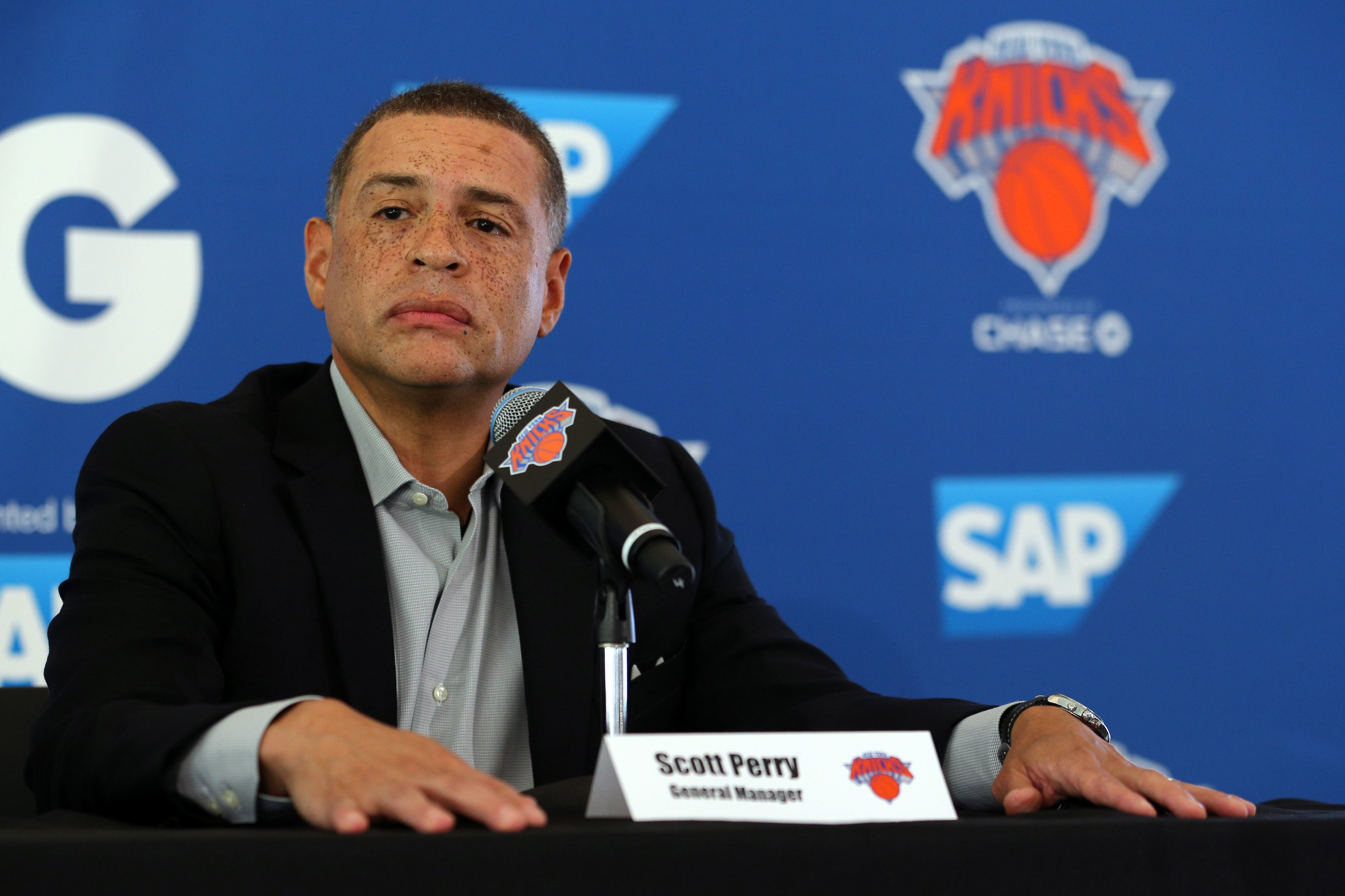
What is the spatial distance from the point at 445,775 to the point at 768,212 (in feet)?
5.92

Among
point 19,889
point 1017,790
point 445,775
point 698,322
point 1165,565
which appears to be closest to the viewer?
point 19,889

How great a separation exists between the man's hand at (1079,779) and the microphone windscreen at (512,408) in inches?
23.6

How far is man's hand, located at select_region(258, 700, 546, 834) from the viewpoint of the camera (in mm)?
668

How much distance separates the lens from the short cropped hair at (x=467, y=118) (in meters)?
1.61

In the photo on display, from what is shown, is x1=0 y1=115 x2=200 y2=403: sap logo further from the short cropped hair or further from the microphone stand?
the microphone stand

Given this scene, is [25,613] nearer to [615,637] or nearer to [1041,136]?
[615,637]

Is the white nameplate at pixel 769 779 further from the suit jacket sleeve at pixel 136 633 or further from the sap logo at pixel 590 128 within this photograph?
the sap logo at pixel 590 128

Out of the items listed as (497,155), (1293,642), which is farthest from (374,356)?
(1293,642)

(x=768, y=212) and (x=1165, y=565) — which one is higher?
(x=768, y=212)

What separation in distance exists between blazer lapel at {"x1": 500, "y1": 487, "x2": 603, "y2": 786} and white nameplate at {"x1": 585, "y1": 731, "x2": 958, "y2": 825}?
55 centimetres

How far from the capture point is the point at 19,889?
57 centimetres

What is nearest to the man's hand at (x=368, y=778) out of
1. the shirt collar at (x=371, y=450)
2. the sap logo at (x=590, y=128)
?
the shirt collar at (x=371, y=450)

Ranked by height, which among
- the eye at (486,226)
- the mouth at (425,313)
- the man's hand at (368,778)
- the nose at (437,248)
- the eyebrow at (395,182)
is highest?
the eyebrow at (395,182)

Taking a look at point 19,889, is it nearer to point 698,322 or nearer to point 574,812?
point 574,812
